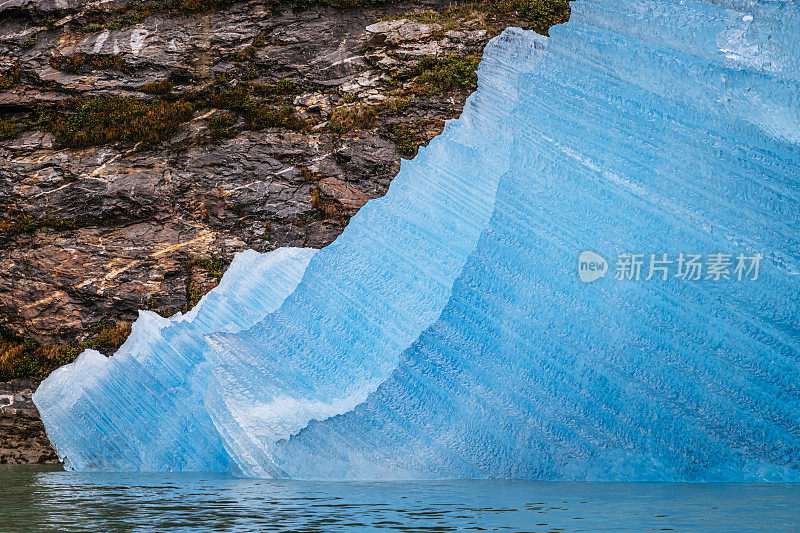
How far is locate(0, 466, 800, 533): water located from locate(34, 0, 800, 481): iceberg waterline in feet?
1.35

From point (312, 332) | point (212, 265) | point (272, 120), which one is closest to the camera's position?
point (312, 332)

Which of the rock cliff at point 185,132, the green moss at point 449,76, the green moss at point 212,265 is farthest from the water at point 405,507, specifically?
the green moss at point 449,76

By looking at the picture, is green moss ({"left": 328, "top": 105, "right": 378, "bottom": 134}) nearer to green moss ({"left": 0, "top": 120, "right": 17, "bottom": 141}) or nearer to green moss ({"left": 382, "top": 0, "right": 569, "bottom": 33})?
green moss ({"left": 382, "top": 0, "right": 569, "bottom": 33})

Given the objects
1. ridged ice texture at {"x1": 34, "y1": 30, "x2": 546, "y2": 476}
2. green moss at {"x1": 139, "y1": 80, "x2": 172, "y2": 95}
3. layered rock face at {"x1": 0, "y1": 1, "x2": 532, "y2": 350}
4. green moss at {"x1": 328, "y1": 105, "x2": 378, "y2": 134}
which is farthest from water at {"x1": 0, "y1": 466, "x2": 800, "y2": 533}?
green moss at {"x1": 139, "y1": 80, "x2": 172, "y2": 95}

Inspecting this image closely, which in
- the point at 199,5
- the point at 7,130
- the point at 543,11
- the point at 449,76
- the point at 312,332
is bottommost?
the point at 312,332

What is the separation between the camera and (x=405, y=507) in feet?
11.9

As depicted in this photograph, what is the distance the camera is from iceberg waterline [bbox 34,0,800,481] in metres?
4.90

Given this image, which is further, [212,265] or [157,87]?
[157,87]

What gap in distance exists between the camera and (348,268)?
6.48m

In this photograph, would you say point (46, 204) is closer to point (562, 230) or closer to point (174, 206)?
point (174, 206)

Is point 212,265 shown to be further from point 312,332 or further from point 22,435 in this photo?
point 312,332

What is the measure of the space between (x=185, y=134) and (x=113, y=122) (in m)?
1.58

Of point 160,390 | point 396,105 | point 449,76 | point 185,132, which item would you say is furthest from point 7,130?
point 160,390

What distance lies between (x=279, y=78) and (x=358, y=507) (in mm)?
12903
